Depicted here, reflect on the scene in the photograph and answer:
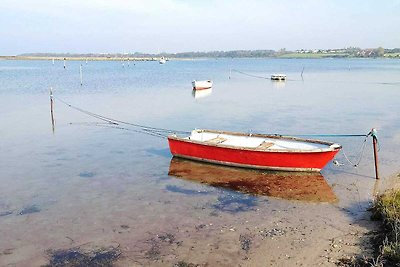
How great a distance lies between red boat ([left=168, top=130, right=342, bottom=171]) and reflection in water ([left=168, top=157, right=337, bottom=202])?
0.33 m

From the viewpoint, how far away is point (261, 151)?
16.9m

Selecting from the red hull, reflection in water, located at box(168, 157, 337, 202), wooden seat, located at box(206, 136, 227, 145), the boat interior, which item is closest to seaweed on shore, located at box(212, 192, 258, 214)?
reflection in water, located at box(168, 157, 337, 202)

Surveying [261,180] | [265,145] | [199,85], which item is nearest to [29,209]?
[261,180]

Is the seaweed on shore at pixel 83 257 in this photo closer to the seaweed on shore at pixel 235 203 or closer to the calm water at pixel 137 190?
the calm water at pixel 137 190

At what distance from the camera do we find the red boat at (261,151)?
54.8 feet

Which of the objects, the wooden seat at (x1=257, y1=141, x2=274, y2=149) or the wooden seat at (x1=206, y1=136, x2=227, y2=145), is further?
the wooden seat at (x1=206, y1=136, x2=227, y2=145)

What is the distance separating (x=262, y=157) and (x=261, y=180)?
1.15 meters

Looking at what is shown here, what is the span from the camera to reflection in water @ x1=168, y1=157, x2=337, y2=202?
14773mm

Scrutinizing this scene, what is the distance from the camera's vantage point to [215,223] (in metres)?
12.0

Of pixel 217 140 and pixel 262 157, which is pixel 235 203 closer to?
pixel 262 157

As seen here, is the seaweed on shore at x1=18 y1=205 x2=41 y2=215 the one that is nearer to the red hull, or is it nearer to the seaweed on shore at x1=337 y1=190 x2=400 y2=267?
the red hull

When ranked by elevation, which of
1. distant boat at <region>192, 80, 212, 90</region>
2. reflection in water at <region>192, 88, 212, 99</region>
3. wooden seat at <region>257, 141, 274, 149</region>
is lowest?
reflection in water at <region>192, 88, 212, 99</region>

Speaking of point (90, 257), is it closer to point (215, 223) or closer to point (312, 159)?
point (215, 223)

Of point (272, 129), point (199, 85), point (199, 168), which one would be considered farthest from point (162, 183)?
point (199, 85)
